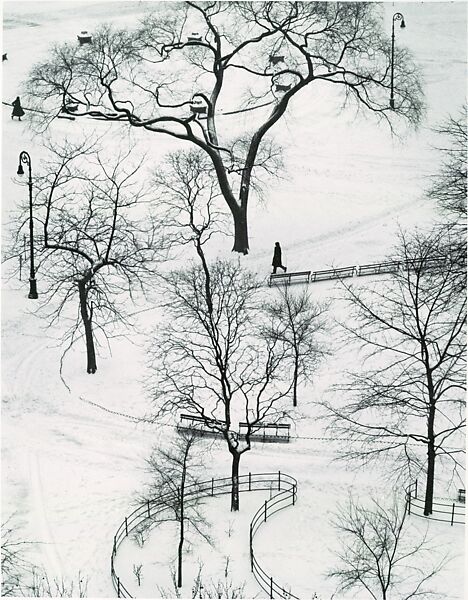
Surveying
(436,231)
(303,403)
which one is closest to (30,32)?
(436,231)

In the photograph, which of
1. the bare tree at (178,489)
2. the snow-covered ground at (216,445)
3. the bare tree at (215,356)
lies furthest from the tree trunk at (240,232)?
the bare tree at (178,489)

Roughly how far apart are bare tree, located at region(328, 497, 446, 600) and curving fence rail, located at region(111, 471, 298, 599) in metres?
1.51

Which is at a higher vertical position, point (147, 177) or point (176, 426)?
point (147, 177)

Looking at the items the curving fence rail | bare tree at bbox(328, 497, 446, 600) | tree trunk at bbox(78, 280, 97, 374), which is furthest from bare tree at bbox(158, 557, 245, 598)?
tree trunk at bbox(78, 280, 97, 374)

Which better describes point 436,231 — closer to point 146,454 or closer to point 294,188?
point 294,188

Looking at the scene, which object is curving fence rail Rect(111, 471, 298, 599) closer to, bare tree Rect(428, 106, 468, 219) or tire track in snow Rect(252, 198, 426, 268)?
bare tree Rect(428, 106, 468, 219)

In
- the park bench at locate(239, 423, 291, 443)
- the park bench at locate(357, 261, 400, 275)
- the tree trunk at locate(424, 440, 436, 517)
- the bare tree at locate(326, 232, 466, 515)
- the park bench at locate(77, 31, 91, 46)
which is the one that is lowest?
the tree trunk at locate(424, 440, 436, 517)

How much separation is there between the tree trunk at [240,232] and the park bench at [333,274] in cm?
314

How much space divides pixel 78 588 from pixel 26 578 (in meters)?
1.35

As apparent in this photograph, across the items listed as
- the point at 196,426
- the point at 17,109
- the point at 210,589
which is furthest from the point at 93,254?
the point at 210,589

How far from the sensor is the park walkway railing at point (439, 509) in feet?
116

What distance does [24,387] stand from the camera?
40969mm

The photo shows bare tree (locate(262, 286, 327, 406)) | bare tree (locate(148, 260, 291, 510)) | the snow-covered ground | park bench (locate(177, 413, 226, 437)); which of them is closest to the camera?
the snow-covered ground

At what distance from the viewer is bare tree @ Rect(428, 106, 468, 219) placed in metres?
44.3
